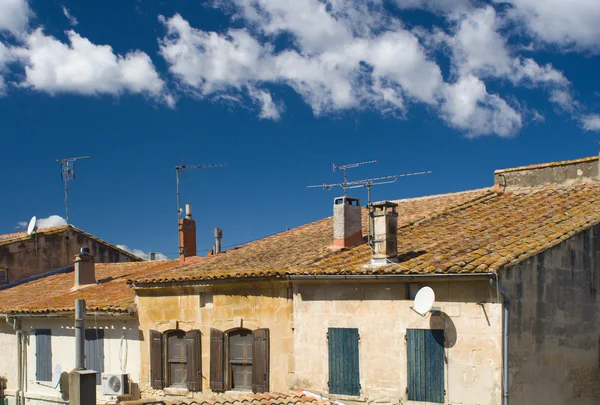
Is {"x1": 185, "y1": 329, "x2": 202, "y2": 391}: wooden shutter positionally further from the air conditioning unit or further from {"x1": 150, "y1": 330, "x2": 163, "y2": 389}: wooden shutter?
the air conditioning unit

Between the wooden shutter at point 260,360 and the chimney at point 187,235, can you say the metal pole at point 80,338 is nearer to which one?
the wooden shutter at point 260,360

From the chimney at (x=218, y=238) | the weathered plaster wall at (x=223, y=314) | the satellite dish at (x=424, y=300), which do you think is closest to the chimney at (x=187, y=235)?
the chimney at (x=218, y=238)

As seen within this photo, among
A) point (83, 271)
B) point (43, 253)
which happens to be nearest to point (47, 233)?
point (43, 253)

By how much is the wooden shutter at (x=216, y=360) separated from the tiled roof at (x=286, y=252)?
4.77 ft

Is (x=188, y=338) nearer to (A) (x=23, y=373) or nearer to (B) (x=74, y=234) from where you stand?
(A) (x=23, y=373)

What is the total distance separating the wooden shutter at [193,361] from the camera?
1853 cm

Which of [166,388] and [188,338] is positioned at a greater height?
[188,338]

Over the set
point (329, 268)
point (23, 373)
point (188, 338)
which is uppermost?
point (329, 268)

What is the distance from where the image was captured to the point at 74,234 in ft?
104

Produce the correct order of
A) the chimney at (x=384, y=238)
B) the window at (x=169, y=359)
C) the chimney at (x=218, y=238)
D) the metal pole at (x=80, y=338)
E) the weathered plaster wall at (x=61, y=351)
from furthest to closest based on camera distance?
the chimney at (x=218, y=238), the weathered plaster wall at (x=61, y=351), the window at (x=169, y=359), the chimney at (x=384, y=238), the metal pole at (x=80, y=338)

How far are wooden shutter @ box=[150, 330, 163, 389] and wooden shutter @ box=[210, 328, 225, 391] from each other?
1778mm

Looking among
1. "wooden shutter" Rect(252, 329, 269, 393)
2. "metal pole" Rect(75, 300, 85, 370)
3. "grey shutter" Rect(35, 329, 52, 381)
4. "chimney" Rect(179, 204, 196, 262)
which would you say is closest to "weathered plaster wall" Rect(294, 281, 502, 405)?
"wooden shutter" Rect(252, 329, 269, 393)

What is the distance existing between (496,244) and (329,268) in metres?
3.45

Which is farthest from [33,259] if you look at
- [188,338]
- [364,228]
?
[364,228]
